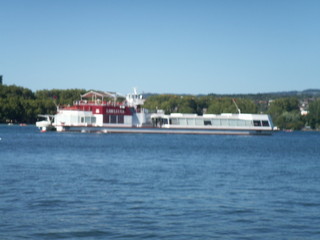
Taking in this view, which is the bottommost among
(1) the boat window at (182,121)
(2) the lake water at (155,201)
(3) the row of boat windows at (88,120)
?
(2) the lake water at (155,201)

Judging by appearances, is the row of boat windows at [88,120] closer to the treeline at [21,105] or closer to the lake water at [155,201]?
the treeline at [21,105]

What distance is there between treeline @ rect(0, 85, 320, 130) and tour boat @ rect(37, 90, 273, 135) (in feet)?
150

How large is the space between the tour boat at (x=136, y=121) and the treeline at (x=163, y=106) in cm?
4557

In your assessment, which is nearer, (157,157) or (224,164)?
(224,164)

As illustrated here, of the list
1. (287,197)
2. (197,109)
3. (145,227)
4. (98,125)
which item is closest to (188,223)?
(145,227)

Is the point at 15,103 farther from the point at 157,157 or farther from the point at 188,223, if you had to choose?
the point at 188,223

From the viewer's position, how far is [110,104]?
93.1 metres

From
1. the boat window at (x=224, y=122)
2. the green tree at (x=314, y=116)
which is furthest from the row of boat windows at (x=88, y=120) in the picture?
the green tree at (x=314, y=116)

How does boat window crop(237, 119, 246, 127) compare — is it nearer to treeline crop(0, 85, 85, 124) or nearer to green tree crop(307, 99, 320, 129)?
treeline crop(0, 85, 85, 124)

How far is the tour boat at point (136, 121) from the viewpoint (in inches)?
3543

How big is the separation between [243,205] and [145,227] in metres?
4.75

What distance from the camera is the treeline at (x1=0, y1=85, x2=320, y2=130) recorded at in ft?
470

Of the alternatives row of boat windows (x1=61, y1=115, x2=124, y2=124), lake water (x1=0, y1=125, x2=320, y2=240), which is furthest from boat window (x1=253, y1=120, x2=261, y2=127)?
lake water (x1=0, y1=125, x2=320, y2=240)

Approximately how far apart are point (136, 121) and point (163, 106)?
75.3m
